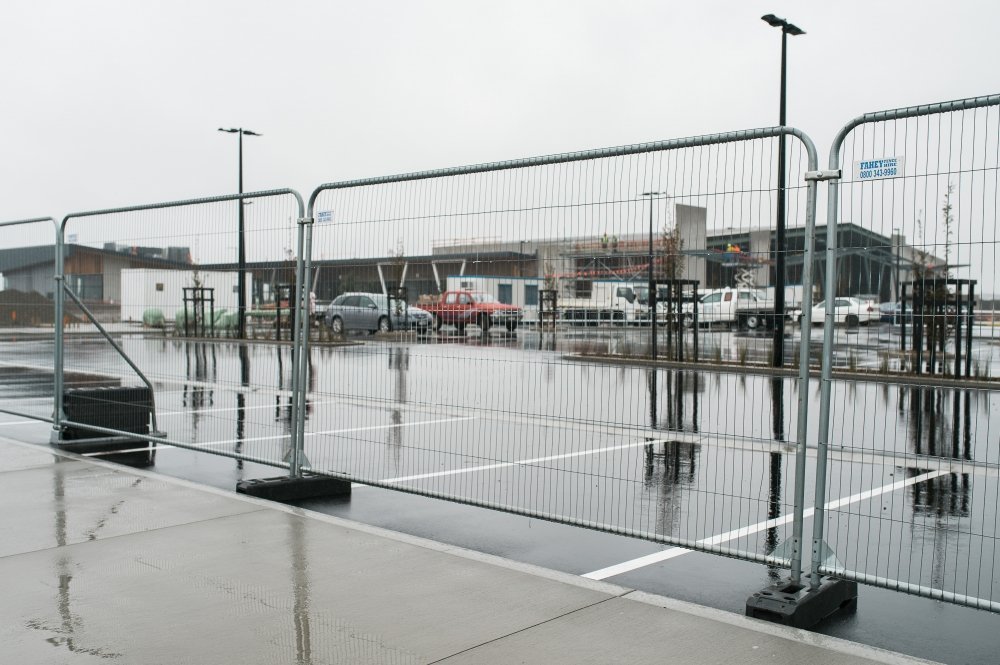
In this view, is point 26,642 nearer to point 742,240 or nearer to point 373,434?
point 742,240

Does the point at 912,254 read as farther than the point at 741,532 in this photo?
No

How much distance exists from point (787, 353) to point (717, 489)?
18.5 m

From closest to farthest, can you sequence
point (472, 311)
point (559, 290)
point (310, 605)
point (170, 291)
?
point (310, 605)
point (559, 290)
point (472, 311)
point (170, 291)

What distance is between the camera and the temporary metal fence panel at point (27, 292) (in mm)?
11078

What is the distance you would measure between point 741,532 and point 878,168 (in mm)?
3167

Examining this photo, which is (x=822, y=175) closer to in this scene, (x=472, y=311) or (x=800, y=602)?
(x=800, y=602)

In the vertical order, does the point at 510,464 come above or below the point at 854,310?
below

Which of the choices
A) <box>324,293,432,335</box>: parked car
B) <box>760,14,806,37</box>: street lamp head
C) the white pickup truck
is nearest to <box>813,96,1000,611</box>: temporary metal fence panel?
the white pickup truck

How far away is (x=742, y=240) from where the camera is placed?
584 cm

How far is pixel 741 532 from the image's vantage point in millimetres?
7152

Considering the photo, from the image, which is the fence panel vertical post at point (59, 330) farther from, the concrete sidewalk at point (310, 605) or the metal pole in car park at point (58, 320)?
the concrete sidewalk at point (310, 605)

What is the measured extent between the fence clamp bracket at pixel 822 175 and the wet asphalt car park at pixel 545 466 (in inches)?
74.7

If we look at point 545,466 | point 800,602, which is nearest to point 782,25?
point 545,466

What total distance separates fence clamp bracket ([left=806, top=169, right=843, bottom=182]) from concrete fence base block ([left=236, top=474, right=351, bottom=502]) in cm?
459
